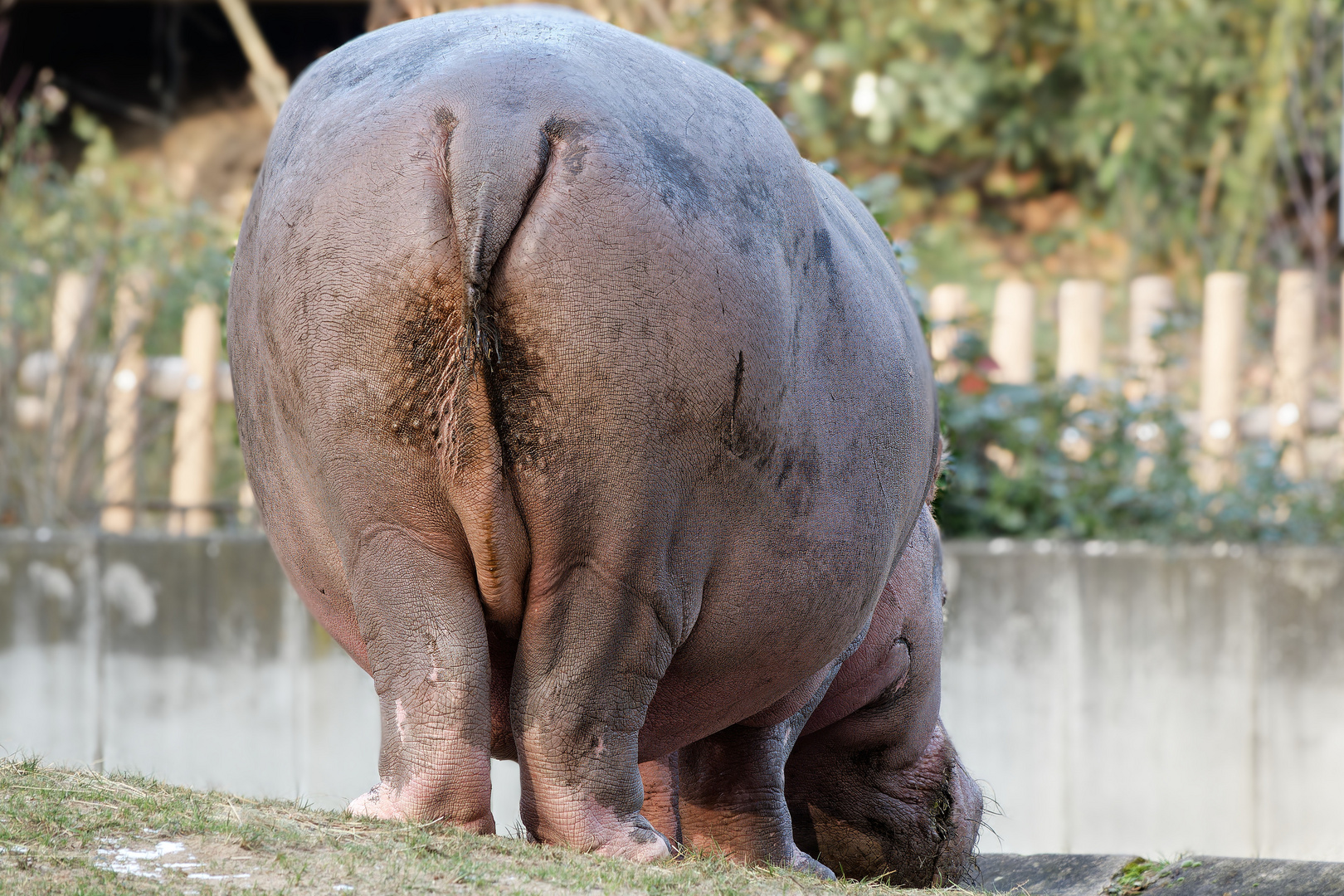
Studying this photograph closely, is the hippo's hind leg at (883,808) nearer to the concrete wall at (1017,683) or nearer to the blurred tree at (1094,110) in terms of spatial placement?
the concrete wall at (1017,683)

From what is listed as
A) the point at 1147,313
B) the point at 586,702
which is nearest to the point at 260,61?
the point at 1147,313

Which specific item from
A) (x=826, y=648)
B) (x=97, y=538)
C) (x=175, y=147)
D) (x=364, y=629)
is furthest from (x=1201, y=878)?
(x=175, y=147)

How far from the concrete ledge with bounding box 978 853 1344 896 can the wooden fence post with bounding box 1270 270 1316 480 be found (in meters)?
3.60

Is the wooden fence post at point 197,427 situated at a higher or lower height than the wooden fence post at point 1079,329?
lower

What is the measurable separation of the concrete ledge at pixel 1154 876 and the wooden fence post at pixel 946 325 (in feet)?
9.95

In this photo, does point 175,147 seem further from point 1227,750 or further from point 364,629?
point 364,629

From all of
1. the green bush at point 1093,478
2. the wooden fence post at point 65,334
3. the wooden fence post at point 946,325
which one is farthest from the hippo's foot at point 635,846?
the wooden fence post at point 65,334

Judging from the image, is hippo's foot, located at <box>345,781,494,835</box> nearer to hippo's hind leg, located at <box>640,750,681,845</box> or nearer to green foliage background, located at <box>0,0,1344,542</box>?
hippo's hind leg, located at <box>640,750,681,845</box>

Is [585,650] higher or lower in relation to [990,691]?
higher

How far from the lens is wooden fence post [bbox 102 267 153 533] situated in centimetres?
700

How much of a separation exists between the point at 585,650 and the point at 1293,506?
4988 mm

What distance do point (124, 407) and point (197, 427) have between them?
0.42 meters

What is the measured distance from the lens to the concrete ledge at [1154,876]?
2.91 m

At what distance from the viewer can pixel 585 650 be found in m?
2.25
